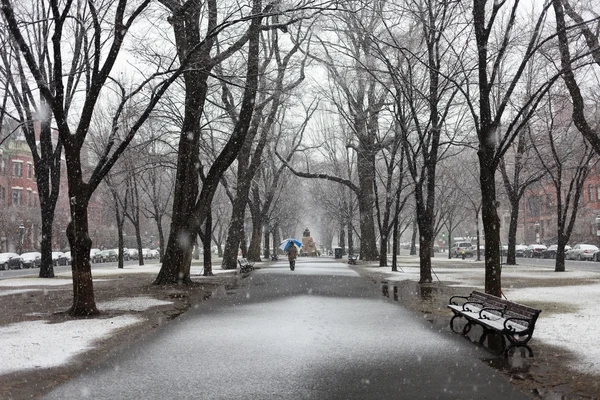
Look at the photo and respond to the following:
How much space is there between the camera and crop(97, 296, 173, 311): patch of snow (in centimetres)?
1409

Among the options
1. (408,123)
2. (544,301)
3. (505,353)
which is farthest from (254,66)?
(505,353)

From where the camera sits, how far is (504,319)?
9.75 m

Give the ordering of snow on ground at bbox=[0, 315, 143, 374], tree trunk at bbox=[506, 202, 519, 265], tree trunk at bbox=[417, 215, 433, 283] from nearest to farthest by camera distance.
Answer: snow on ground at bbox=[0, 315, 143, 374], tree trunk at bbox=[417, 215, 433, 283], tree trunk at bbox=[506, 202, 519, 265]

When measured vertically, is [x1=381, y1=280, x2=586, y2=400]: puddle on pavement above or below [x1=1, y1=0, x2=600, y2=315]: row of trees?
below

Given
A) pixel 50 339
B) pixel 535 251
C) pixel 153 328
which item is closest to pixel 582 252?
pixel 535 251

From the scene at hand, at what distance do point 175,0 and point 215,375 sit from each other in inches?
558

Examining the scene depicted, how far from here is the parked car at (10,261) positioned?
44.6 m

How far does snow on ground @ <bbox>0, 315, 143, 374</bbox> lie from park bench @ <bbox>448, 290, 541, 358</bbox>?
6159 millimetres

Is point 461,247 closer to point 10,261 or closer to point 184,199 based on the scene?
point 10,261

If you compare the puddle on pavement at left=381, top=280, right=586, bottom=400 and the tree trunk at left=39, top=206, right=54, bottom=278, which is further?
the tree trunk at left=39, top=206, right=54, bottom=278

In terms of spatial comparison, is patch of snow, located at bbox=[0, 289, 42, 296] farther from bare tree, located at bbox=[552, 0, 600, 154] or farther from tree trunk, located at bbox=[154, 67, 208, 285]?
bare tree, located at bbox=[552, 0, 600, 154]

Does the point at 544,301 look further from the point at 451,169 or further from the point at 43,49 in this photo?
the point at 451,169

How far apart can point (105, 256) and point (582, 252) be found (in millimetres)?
46343

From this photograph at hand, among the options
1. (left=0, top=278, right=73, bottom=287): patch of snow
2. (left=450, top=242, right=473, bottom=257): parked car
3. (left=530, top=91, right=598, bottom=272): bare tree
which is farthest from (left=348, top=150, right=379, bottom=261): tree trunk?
(left=0, top=278, right=73, bottom=287): patch of snow
